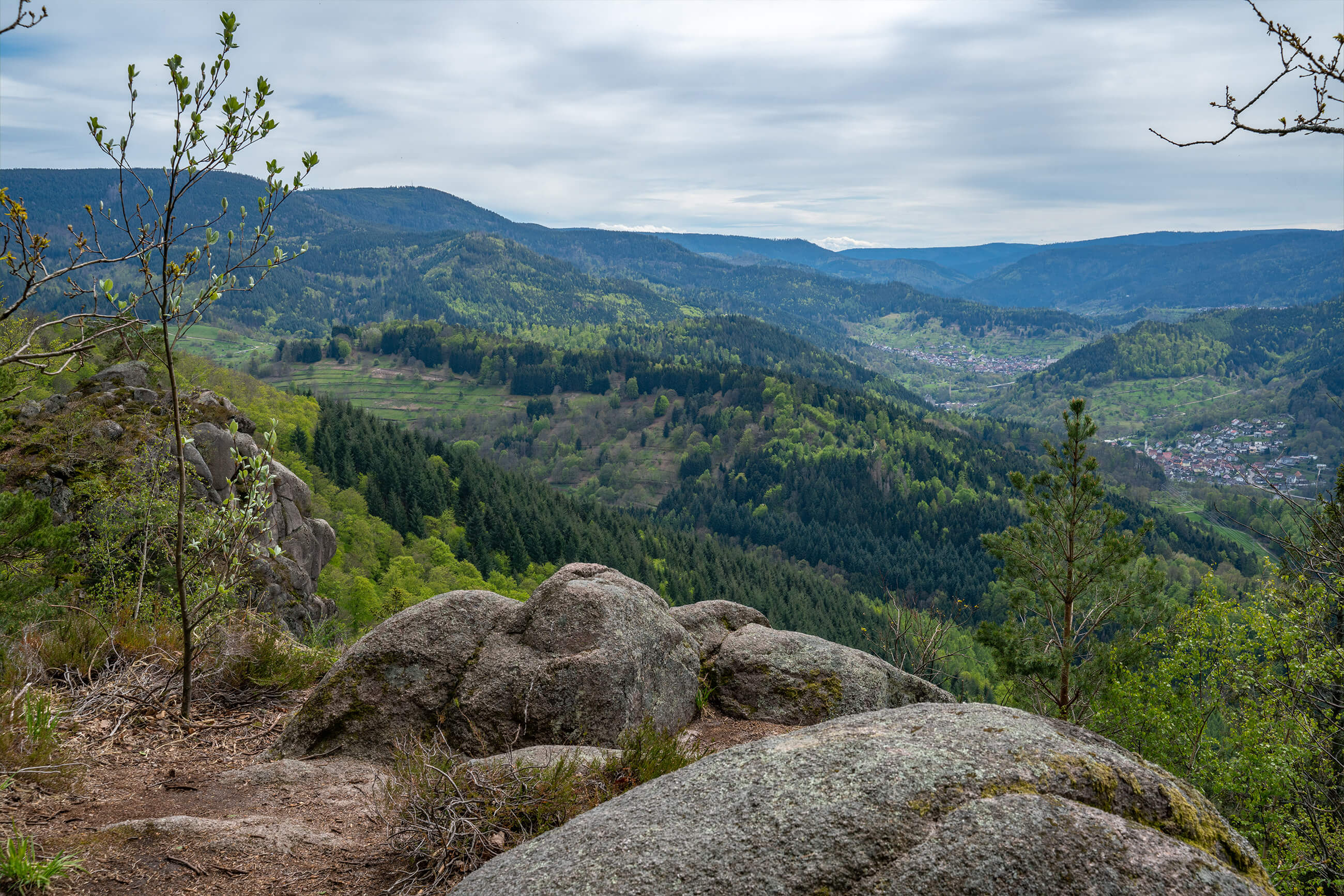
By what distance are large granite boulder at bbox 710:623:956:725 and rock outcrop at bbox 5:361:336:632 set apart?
12064 mm

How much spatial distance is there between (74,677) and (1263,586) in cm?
3073

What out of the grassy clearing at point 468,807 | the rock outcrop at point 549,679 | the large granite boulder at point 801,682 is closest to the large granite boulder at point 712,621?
the large granite boulder at point 801,682

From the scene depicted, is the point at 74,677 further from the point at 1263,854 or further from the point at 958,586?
the point at 958,586

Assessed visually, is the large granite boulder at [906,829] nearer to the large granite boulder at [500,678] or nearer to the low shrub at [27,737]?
the large granite boulder at [500,678]

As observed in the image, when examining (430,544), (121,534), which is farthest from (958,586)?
(121,534)

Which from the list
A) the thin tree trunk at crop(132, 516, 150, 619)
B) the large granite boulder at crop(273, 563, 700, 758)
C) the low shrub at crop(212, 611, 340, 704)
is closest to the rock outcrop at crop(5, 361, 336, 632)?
the thin tree trunk at crop(132, 516, 150, 619)

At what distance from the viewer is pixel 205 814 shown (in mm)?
7855

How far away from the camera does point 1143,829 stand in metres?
5.12

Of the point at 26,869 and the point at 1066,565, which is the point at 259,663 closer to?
the point at 26,869

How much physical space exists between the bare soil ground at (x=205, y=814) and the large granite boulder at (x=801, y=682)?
7.78 ft

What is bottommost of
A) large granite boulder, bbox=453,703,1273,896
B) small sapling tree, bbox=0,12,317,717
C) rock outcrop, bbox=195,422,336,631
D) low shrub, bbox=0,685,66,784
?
rock outcrop, bbox=195,422,336,631

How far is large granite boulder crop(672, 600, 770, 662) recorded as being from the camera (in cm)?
1458

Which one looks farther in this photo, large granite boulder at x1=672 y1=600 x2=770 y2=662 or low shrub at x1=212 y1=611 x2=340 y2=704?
large granite boulder at x1=672 y1=600 x2=770 y2=662

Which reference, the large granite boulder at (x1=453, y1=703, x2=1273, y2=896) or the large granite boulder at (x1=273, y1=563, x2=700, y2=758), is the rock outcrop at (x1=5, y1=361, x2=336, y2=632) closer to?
the large granite boulder at (x1=273, y1=563, x2=700, y2=758)
